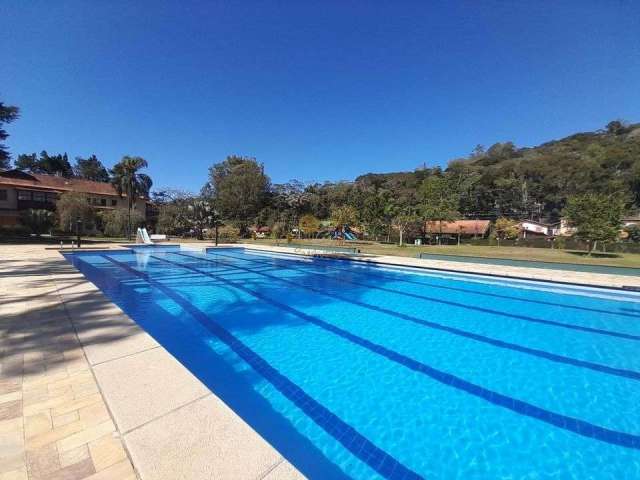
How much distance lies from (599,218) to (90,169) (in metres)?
85.6

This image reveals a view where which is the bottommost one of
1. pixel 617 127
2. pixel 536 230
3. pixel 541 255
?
pixel 541 255

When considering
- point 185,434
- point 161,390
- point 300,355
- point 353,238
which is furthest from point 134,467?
point 353,238

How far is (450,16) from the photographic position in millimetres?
14305

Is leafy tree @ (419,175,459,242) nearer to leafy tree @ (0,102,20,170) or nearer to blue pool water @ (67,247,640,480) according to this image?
blue pool water @ (67,247,640,480)

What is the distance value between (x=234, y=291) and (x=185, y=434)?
7.43 meters

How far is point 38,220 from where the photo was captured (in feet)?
93.2

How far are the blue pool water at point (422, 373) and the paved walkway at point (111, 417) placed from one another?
1020mm

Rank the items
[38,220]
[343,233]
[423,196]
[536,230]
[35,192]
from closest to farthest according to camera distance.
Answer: [38,220]
[35,192]
[343,233]
[536,230]
[423,196]

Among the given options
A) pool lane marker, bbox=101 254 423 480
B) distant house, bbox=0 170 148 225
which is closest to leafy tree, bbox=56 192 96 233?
distant house, bbox=0 170 148 225

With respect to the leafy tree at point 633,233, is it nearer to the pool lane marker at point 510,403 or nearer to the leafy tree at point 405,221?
the leafy tree at point 405,221

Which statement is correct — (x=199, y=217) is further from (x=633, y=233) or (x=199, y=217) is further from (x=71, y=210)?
(x=633, y=233)

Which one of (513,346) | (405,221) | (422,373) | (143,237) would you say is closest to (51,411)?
(422,373)

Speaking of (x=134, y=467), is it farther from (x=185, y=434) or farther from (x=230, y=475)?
(x=230, y=475)

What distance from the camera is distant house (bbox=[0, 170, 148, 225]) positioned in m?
28.9
